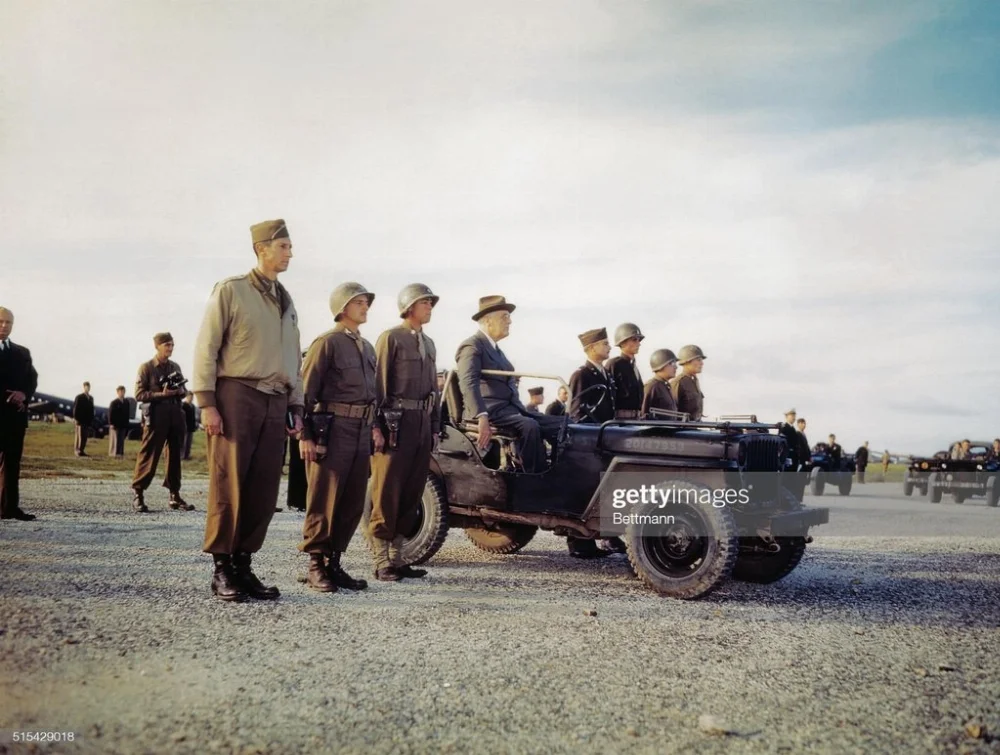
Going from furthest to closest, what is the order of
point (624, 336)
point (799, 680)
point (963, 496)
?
point (963, 496) → point (624, 336) → point (799, 680)

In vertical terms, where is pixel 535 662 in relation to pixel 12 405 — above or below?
below

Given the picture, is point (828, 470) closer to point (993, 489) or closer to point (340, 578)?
point (993, 489)

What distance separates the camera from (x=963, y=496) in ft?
62.8

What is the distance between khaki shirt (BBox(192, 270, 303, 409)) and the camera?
517 centimetres

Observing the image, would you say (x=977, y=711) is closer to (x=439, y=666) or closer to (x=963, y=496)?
(x=439, y=666)

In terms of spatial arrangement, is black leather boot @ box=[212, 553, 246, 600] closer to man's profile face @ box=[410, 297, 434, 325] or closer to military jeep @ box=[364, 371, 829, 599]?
military jeep @ box=[364, 371, 829, 599]

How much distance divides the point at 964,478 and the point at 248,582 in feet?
59.3

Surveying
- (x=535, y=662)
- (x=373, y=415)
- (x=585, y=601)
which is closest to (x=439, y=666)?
(x=535, y=662)

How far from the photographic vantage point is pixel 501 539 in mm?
7898

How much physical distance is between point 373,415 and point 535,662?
8.72ft

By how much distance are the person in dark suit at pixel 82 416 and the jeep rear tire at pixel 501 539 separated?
17849 mm

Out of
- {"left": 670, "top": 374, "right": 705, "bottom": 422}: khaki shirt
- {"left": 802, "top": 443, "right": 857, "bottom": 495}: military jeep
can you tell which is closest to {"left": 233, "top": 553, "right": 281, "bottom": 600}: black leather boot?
{"left": 670, "top": 374, "right": 705, "bottom": 422}: khaki shirt

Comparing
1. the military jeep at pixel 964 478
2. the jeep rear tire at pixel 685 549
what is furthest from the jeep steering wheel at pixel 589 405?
the military jeep at pixel 964 478

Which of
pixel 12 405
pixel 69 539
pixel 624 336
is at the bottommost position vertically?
pixel 69 539
